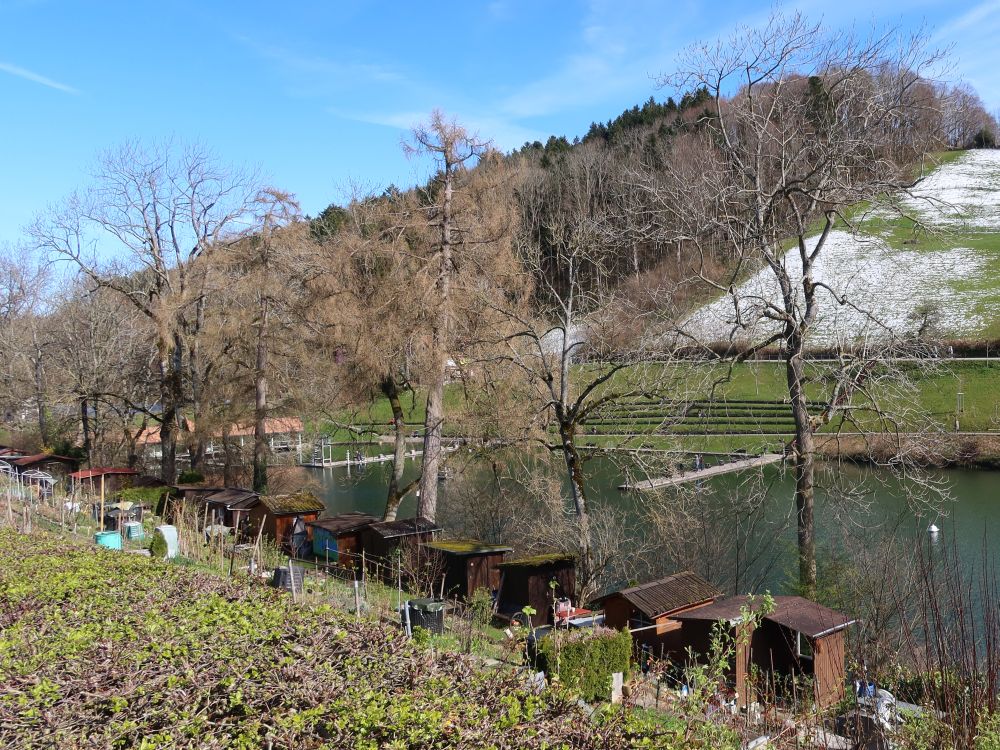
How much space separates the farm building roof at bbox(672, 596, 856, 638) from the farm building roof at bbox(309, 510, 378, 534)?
884 centimetres

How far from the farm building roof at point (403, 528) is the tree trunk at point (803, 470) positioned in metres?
7.91

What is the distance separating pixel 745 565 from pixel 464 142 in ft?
41.7

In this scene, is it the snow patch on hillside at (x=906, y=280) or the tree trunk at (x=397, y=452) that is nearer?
the tree trunk at (x=397, y=452)

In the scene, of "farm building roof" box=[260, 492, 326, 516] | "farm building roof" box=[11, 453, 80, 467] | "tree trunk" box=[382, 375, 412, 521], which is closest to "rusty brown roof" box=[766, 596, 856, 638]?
"farm building roof" box=[260, 492, 326, 516]

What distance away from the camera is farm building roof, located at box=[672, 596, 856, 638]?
1075 cm

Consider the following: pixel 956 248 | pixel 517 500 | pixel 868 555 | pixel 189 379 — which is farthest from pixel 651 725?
pixel 956 248

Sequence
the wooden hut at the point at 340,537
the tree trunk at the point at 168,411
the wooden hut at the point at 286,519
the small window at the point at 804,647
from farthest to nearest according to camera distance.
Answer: the tree trunk at the point at 168,411 → the wooden hut at the point at 286,519 → the wooden hut at the point at 340,537 → the small window at the point at 804,647

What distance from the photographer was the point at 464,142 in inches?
818

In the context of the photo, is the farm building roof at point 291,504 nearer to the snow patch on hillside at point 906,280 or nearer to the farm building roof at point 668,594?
the farm building roof at point 668,594

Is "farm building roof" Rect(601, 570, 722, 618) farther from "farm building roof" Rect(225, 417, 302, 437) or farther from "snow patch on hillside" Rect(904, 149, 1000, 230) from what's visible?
"snow patch on hillside" Rect(904, 149, 1000, 230)

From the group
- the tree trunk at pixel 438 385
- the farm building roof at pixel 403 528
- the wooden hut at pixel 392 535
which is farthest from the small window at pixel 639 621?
the tree trunk at pixel 438 385

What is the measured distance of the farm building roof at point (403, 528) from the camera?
1747cm

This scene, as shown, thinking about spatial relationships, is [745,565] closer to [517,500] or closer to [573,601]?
[573,601]

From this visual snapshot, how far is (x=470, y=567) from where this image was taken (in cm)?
1551
